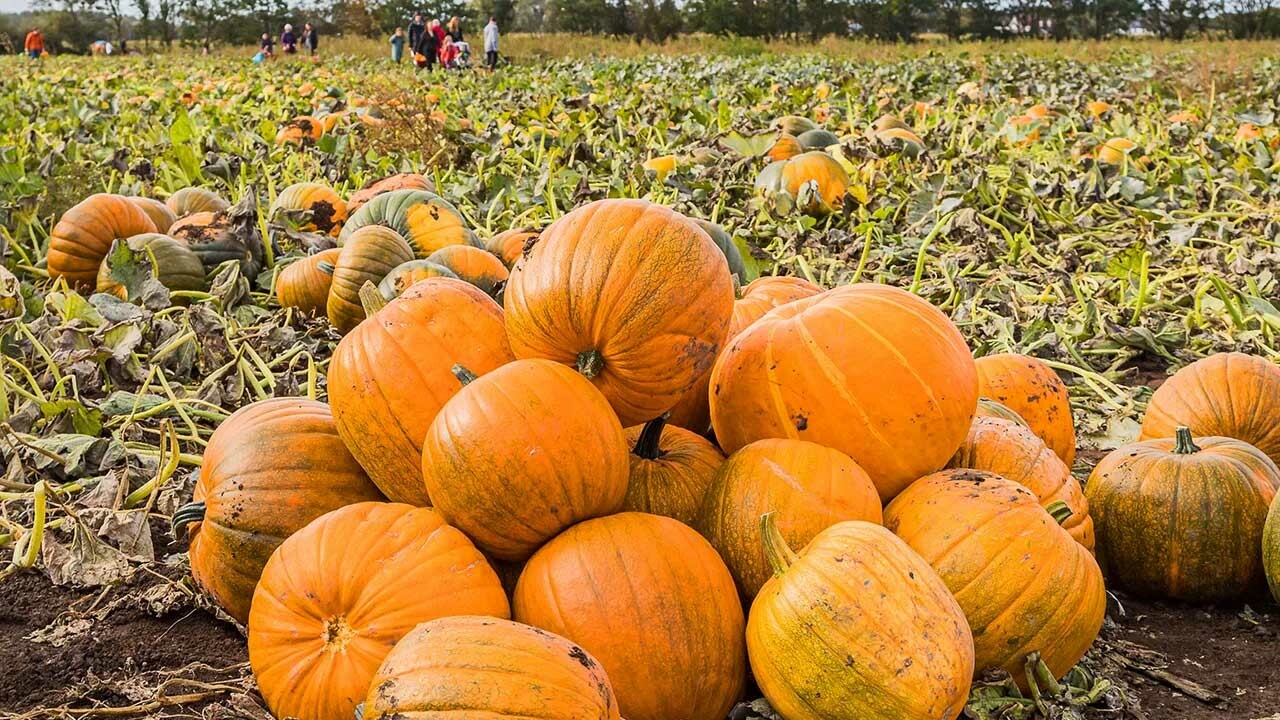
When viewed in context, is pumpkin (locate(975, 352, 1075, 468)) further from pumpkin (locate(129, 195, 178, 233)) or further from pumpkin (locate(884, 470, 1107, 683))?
pumpkin (locate(129, 195, 178, 233))

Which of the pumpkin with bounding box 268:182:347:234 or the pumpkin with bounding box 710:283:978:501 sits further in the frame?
the pumpkin with bounding box 268:182:347:234

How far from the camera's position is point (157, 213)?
522 centimetres

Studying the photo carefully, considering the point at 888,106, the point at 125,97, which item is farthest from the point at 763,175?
the point at 125,97

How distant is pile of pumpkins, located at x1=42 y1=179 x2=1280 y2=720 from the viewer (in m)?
1.84

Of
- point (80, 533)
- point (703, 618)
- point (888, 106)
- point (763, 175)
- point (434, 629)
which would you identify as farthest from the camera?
point (888, 106)

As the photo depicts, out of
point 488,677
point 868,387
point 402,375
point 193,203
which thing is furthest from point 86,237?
Result: point 488,677

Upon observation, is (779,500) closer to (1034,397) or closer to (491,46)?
(1034,397)

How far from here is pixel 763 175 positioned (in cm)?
639

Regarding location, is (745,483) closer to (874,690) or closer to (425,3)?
(874,690)

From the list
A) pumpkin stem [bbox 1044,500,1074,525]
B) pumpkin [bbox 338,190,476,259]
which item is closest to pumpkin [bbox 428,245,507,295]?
pumpkin [bbox 338,190,476,259]

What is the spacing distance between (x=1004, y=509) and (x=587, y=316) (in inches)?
36.4

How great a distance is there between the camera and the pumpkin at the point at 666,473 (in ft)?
7.63

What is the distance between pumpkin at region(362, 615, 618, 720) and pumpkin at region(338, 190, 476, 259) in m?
3.03

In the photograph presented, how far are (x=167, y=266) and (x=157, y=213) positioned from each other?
0.77m
